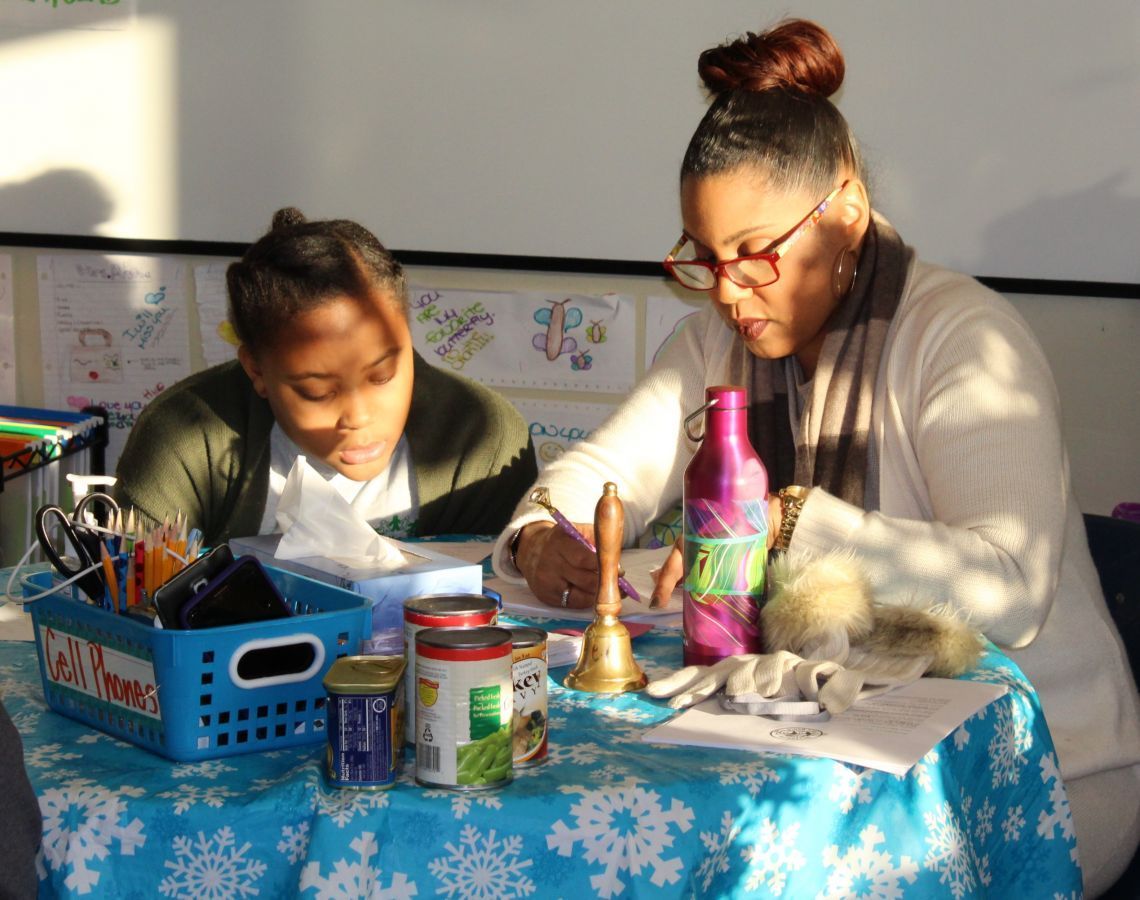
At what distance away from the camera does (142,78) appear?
312 cm

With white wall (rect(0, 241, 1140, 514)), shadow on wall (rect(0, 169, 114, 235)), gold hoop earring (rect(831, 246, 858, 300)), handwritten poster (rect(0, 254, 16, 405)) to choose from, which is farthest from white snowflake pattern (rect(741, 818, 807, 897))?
handwritten poster (rect(0, 254, 16, 405))

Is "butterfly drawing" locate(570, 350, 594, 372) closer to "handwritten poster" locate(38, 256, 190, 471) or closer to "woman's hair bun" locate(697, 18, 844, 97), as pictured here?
"handwritten poster" locate(38, 256, 190, 471)

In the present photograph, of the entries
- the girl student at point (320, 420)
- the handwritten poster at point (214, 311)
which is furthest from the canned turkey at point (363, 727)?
the handwritten poster at point (214, 311)

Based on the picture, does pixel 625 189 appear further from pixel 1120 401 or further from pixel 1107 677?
pixel 1107 677

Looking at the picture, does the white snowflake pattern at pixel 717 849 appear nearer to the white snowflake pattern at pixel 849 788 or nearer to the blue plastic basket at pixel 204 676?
the white snowflake pattern at pixel 849 788

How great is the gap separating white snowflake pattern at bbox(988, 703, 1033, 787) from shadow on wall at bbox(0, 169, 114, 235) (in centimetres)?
262

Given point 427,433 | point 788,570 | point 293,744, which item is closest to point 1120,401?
point 427,433

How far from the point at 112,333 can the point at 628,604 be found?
2134 mm

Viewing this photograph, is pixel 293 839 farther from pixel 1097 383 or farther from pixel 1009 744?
pixel 1097 383

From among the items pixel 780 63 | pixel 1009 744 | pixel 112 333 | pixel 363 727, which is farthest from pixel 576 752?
pixel 112 333

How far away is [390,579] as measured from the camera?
1197mm

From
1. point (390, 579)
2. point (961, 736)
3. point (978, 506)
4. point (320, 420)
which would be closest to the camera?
point (961, 736)

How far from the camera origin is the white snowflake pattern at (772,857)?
0.96 meters

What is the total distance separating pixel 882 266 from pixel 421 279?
4.97 ft
